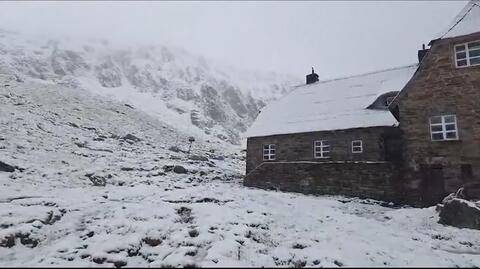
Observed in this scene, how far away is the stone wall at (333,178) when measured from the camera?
21.1 m

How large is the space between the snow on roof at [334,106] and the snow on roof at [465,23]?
20.7ft

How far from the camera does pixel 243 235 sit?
474 inches

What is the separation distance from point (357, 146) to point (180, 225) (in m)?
16.9

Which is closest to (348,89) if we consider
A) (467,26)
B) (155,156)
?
(467,26)

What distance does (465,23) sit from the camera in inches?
836

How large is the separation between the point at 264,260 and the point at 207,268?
6.43ft

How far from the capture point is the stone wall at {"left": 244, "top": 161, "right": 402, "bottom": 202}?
21125 millimetres

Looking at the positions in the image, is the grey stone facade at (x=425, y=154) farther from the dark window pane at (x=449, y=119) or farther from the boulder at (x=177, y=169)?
the boulder at (x=177, y=169)

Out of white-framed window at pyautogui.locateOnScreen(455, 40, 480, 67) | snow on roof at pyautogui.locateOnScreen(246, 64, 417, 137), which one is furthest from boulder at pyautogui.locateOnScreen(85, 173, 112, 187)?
white-framed window at pyautogui.locateOnScreen(455, 40, 480, 67)

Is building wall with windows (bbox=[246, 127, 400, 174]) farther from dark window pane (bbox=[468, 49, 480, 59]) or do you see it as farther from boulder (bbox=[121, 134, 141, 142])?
boulder (bbox=[121, 134, 141, 142])

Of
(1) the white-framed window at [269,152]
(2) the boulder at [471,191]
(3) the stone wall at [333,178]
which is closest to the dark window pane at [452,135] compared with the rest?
(2) the boulder at [471,191]

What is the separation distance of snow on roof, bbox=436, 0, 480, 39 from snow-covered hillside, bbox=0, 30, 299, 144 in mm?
55575

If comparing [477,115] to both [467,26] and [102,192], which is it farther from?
[102,192]

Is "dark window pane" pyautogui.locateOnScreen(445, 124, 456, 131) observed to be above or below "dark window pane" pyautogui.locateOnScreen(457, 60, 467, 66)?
below
